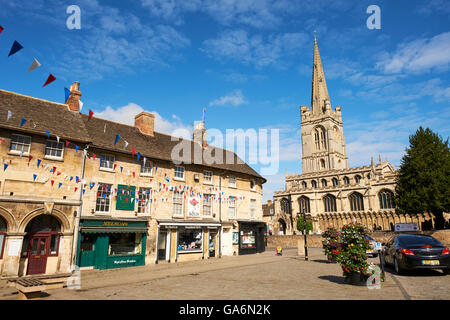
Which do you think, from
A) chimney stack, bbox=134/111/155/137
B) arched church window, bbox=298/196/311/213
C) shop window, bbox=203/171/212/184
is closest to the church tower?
arched church window, bbox=298/196/311/213

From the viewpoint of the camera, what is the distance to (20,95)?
18.6 meters

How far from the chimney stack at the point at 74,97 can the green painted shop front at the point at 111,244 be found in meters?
8.70

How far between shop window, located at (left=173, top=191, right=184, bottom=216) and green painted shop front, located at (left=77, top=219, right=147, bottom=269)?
3072mm

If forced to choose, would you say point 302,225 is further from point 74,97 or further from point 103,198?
point 74,97

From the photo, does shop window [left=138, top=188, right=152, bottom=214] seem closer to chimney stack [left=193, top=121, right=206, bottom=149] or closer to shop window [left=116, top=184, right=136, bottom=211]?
shop window [left=116, top=184, right=136, bottom=211]

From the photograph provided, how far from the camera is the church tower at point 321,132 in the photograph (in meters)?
86.8

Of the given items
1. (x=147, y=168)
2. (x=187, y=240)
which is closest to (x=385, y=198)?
(x=187, y=240)

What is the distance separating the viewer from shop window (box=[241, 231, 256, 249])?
2780 centimetres

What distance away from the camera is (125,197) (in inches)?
776

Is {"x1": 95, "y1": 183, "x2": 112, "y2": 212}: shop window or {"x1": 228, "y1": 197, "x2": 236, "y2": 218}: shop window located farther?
{"x1": 228, "y1": 197, "x2": 236, "y2": 218}: shop window

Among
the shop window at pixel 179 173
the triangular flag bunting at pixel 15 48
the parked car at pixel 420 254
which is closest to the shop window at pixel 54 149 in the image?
the triangular flag bunting at pixel 15 48

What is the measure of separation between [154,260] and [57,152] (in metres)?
9.81
